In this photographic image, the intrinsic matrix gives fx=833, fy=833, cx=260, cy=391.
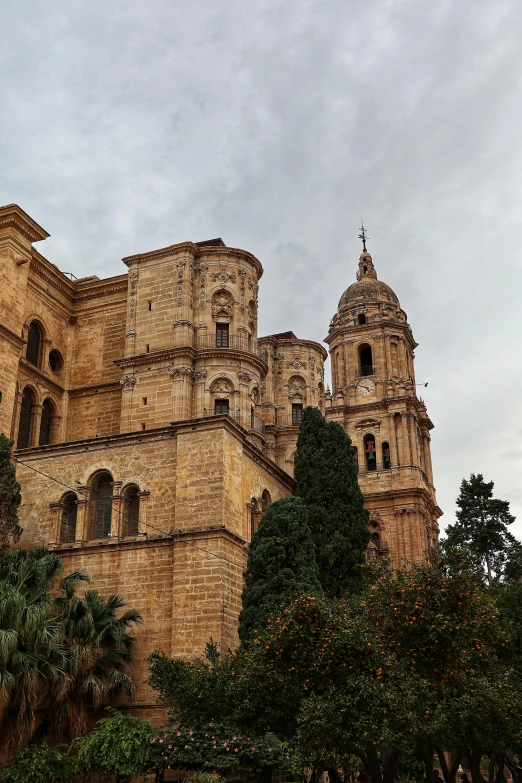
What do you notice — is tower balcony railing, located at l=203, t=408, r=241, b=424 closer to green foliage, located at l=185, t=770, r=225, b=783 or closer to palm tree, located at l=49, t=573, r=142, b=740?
palm tree, located at l=49, t=573, r=142, b=740

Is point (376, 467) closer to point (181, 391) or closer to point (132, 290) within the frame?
point (181, 391)

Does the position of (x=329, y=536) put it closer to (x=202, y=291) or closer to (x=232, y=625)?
(x=232, y=625)

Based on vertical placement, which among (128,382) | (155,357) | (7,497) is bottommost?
(7,497)

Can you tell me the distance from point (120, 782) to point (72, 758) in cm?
121

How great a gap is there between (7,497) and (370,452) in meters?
29.3

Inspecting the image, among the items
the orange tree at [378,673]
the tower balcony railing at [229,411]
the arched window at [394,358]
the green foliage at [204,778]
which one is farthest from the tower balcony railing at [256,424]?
the arched window at [394,358]

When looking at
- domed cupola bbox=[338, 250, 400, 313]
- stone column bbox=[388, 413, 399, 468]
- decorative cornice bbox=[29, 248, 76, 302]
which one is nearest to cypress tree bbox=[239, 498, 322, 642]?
decorative cornice bbox=[29, 248, 76, 302]

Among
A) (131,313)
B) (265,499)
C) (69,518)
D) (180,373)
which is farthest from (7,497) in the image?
(131,313)

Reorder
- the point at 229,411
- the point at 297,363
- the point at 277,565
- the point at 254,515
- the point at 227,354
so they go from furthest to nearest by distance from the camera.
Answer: the point at 297,363 → the point at 227,354 → the point at 229,411 → the point at 254,515 → the point at 277,565

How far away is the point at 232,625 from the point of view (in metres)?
22.8

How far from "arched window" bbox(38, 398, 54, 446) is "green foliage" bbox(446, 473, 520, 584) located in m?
23.2

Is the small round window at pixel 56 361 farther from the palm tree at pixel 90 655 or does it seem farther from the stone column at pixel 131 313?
the palm tree at pixel 90 655

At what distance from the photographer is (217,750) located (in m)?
17.0

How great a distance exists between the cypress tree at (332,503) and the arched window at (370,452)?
58.7 feet
